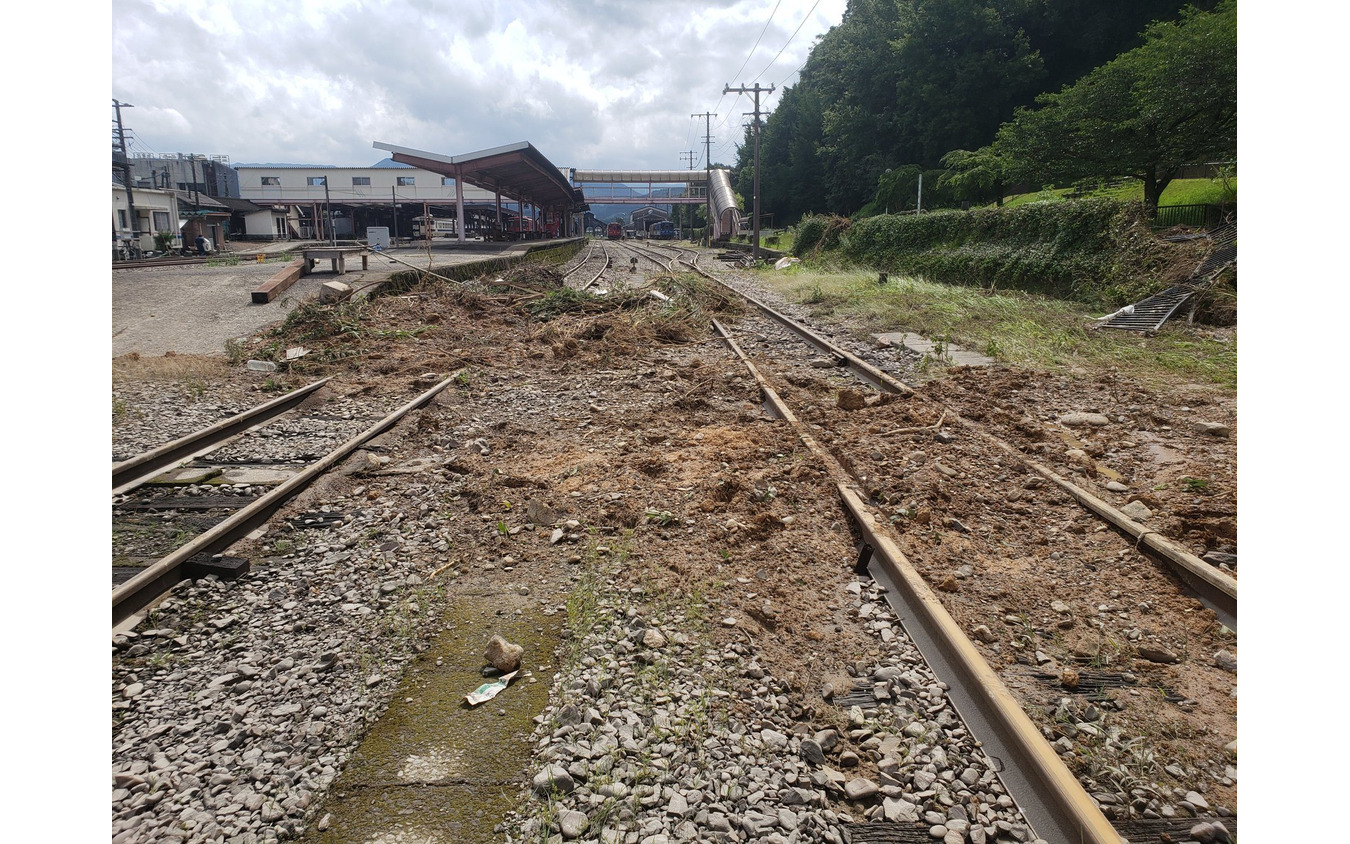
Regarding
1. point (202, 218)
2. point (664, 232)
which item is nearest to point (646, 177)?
point (664, 232)

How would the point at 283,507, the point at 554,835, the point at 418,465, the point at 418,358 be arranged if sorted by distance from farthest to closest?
the point at 418,358 < the point at 418,465 < the point at 283,507 < the point at 554,835

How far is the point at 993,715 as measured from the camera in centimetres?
288

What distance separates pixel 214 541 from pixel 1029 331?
11.7 metres

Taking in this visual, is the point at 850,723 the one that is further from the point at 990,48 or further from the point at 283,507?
the point at 990,48

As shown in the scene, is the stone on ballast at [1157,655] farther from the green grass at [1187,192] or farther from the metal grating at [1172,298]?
the green grass at [1187,192]

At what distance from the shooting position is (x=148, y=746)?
2916mm

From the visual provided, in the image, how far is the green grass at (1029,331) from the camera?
9.65m

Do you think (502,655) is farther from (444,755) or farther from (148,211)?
(148,211)

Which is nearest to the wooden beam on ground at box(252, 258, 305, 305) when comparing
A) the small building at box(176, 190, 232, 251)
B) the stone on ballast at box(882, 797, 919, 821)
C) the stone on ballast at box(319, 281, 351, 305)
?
the stone on ballast at box(319, 281, 351, 305)

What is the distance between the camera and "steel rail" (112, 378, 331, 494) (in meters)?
5.78

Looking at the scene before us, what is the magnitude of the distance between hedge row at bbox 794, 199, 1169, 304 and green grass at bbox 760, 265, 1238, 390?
719mm

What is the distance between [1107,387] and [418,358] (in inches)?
349

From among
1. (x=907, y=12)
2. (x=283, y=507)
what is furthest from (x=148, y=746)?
(x=907, y=12)

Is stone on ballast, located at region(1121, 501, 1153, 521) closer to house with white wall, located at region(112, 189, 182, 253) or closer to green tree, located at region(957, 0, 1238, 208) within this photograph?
green tree, located at region(957, 0, 1238, 208)
